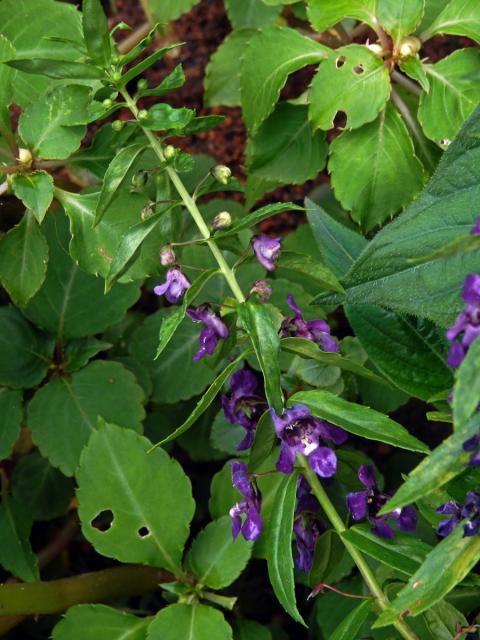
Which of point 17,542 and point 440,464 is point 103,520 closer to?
point 17,542

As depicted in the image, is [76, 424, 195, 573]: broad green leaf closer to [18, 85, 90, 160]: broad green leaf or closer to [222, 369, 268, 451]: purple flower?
[222, 369, 268, 451]: purple flower

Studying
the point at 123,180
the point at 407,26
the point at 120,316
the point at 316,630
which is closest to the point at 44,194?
the point at 123,180

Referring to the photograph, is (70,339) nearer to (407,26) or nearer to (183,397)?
(183,397)

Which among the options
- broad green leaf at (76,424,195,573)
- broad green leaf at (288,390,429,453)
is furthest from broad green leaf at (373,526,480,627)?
broad green leaf at (76,424,195,573)

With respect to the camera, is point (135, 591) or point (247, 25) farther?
point (247, 25)

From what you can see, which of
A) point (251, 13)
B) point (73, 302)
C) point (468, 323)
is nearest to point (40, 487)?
point (73, 302)

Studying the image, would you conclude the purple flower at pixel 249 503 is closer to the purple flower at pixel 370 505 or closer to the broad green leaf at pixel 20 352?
the purple flower at pixel 370 505
